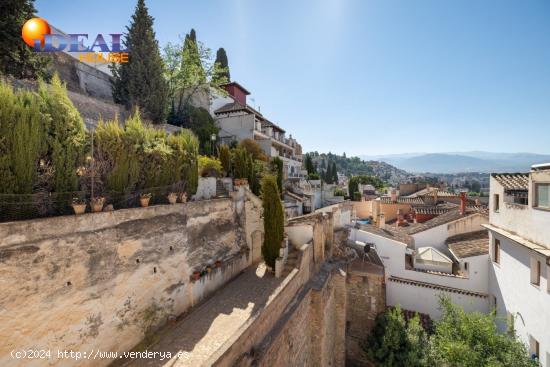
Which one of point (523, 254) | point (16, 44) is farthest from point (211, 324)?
point (16, 44)

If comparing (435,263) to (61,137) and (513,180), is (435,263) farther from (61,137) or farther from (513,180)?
(61,137)

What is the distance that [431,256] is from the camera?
49.6ft

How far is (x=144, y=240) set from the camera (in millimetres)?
7855

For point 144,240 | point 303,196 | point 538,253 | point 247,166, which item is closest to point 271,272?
point 144,240

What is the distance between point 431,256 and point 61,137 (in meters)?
18.3

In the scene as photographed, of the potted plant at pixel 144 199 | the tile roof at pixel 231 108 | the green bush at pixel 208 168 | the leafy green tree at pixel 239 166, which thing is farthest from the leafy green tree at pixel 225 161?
the tile roof at pixel 231 108

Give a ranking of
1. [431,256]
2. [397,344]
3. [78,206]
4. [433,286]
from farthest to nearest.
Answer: [431,256]
[433,286]
[397,344]
[78,206]

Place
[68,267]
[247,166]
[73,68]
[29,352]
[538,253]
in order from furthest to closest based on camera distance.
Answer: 1. [73,68]
2. [247,166]
3. [538,253]
4. [68,267]
5. [29,352]

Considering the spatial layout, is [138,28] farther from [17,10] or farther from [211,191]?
[211,191]

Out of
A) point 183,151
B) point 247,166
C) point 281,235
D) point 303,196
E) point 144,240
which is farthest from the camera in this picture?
point 303,196

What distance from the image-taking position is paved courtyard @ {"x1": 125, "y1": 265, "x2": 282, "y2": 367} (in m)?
6.88

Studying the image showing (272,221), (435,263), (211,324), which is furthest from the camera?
(435,263)

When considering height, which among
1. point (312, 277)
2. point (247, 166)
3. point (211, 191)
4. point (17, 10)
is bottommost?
point (312, 277)

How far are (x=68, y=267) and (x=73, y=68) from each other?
68.8 ft
